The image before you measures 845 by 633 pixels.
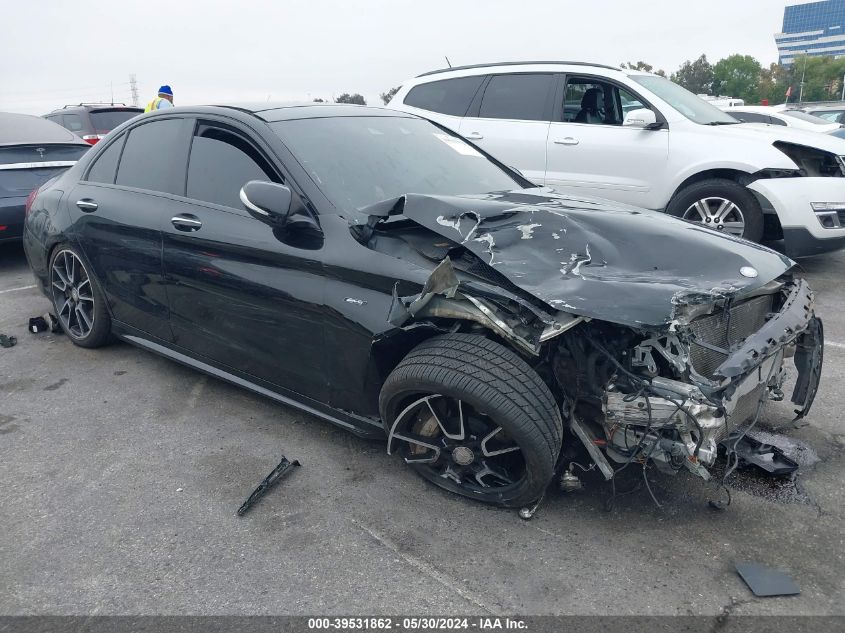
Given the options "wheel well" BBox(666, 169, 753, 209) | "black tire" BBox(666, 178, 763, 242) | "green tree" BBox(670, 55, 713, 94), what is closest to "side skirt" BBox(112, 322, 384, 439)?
"black tire" BBox(666, 178, 763, 242)

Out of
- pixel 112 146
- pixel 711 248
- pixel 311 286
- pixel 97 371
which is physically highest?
pixel 112 146

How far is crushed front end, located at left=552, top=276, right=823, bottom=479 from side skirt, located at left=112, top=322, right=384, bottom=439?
909 millimetres

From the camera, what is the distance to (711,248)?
2732 mm

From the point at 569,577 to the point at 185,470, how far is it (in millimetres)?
1824

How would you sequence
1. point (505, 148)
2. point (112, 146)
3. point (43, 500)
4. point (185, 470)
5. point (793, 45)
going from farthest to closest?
point (793, 45) → point (505, 148) → point (112, 146) → point (185, 470) → point (43, 500)

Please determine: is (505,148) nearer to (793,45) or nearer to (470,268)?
(470,268)

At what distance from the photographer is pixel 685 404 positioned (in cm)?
230

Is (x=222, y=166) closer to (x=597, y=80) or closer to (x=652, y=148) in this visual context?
(x=652, y=148)

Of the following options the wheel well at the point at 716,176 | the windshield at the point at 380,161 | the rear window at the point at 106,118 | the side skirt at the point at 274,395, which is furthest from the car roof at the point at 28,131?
the wheel well at the point at 716,176

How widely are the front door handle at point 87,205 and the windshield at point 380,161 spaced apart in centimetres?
157

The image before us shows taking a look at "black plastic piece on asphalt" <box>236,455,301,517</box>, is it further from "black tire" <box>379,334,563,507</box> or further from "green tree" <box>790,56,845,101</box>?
"green tree" <box>790,56,845,101</box>

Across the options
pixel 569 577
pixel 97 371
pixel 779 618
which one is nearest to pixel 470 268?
pixel 569 577

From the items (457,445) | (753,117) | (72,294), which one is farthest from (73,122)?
(753,117)

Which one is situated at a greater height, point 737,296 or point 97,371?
point 737,296
